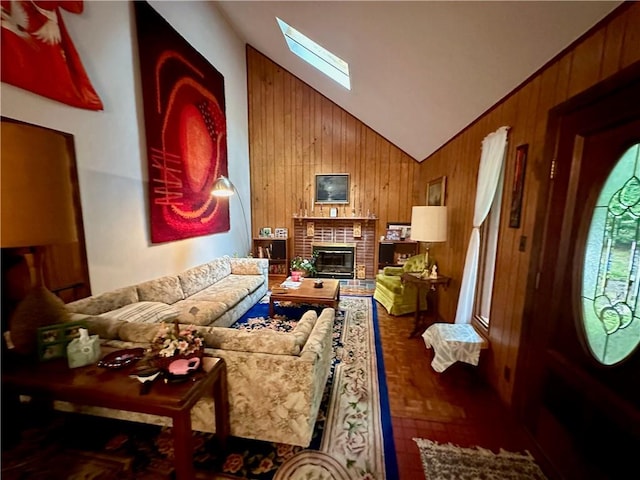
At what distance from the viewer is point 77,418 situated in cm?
182

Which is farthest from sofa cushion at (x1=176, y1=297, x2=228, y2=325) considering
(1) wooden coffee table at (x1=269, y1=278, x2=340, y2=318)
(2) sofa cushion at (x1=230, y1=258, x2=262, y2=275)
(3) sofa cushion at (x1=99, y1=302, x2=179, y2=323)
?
(2) sofa cushion at (x1=230, y1=258, x2=262, y2=275)

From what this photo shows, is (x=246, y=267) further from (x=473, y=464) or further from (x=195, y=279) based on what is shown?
(x=473, y=464)

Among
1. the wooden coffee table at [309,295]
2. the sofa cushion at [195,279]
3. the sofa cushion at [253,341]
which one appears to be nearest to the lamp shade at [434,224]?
the wooden coffee table at [309,295]

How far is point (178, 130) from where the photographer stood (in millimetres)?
3520

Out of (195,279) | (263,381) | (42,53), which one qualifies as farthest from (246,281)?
(42,53)

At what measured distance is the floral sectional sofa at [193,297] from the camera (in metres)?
2.24

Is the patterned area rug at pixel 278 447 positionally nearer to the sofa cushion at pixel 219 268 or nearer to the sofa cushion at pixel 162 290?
the sofa cushion at pixel 162 290

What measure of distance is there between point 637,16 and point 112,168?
3.78 meters

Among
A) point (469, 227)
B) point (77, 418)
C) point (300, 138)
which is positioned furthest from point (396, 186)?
point (77, 418)

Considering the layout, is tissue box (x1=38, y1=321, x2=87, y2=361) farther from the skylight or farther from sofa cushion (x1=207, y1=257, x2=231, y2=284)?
the skylight

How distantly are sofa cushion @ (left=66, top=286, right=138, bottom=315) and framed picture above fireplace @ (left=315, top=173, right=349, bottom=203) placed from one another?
4.04 meters

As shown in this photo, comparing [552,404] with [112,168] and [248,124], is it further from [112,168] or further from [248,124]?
[248,124]

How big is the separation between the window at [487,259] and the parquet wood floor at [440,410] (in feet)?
1.85

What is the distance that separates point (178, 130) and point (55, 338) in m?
2.97
